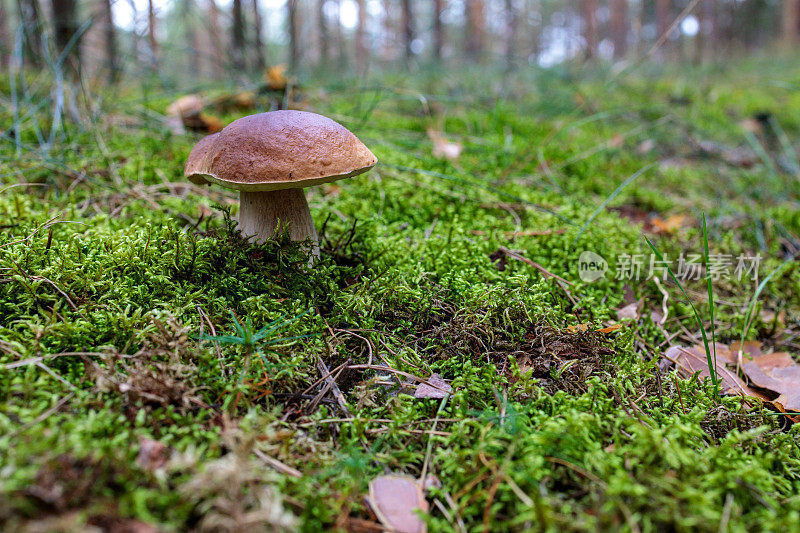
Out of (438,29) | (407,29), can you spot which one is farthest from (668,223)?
(438,29)

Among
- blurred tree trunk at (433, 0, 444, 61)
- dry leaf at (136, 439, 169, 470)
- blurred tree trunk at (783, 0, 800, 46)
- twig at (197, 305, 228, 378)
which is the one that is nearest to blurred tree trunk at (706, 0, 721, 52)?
blurred tree trunk at (783, 0, 800, 46)

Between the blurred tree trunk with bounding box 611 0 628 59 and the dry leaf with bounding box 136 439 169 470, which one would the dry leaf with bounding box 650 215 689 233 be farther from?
the blurred tree trunk with bounding box 611 0 628 59

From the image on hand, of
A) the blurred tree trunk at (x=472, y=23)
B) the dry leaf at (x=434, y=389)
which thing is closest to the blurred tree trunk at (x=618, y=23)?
the blurred tree trunk at (x=472, y=23)

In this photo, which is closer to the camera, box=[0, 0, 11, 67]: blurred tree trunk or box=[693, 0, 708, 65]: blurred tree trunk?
box=[0, 0, 11, 67]: blurred tree trunk

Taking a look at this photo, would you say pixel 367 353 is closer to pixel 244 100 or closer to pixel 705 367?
pixel 705 367

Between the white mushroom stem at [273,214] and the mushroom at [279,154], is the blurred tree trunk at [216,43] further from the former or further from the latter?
the mushroom at [279,154]

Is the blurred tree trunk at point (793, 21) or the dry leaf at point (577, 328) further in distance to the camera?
the blurred tree trunk at point (793, 21)
